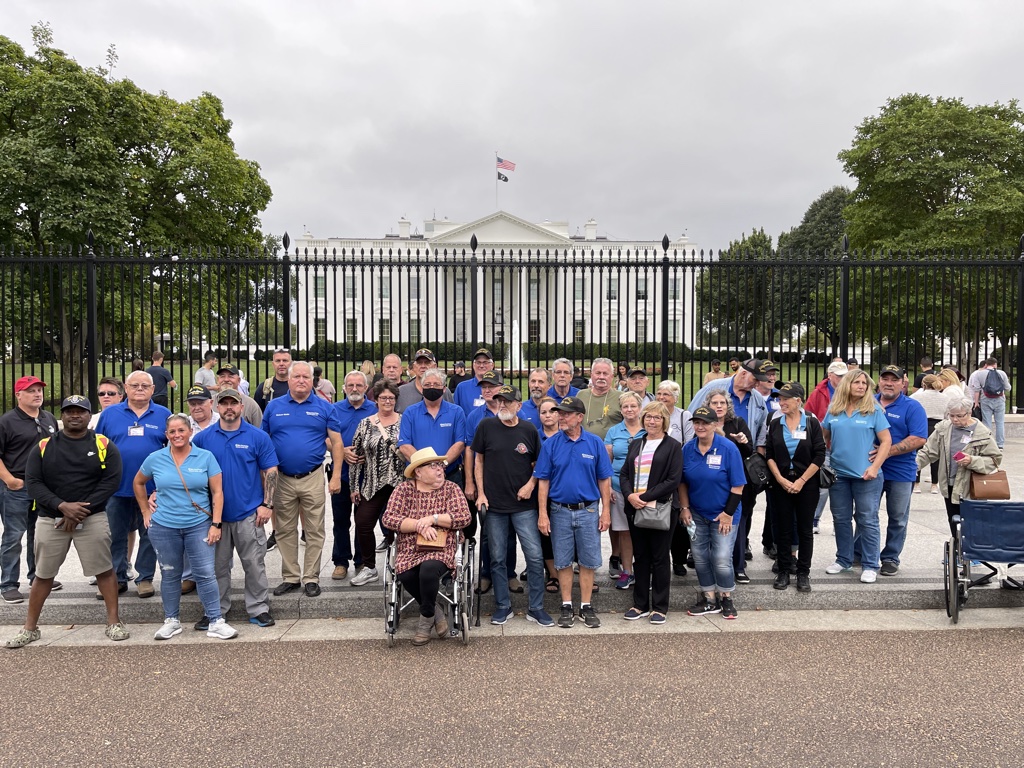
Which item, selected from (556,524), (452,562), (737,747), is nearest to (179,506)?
(452,562)

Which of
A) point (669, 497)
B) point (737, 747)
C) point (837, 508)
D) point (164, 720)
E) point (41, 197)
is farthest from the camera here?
point (41, 197)

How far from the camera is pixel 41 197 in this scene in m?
17.0

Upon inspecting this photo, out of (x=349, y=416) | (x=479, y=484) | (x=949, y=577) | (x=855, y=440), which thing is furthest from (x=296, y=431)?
(x=949, y=577)

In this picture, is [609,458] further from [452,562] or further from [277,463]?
[277,463]

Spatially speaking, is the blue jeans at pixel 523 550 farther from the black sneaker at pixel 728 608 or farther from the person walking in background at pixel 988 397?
the person walking in background at pixel 988 397

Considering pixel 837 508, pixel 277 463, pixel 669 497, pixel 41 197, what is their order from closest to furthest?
pixel 669 497, pixel 277 463, pixel 837 508, pixel 41 197

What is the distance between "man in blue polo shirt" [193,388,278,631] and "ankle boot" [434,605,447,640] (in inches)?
51.7

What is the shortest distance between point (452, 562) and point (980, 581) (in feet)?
13.8

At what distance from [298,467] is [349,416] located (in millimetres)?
807

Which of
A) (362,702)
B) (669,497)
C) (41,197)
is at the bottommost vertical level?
(362,702)

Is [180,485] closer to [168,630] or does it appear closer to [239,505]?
[239,505]

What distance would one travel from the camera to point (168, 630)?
5070 millimetres

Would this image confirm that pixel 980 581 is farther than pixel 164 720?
Yes

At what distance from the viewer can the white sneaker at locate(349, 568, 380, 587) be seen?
19.6 ft
